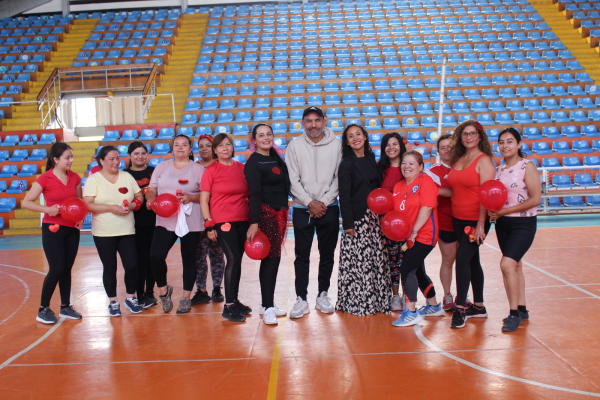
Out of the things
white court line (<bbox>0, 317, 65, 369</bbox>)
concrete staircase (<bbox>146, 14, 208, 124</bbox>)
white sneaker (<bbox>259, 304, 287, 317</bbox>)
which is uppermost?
concrete staircase (<bbox>146, 14, 208, 124</bbox>)

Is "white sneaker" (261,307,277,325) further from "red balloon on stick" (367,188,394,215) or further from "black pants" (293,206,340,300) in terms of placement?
"red balloon on stick" (367,188,394,215)

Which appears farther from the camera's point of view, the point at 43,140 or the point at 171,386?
the point at 43,140

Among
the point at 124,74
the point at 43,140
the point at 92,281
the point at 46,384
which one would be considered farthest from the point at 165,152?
the point at 46,384

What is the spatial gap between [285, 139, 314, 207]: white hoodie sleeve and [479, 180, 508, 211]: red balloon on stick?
1.31 metres

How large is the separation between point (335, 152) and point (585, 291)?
9.09 feet

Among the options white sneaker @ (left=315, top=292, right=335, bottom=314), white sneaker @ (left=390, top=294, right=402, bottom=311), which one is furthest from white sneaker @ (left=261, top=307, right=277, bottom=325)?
white sneaker @ (left=390, top=294, right=402, bottom=311)

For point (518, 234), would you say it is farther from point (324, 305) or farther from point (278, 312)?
point (278, 312)

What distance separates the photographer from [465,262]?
11.2ft

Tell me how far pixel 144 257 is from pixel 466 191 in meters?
2.87

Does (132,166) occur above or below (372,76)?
below

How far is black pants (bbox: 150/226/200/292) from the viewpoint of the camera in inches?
151

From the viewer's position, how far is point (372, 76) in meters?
13.6

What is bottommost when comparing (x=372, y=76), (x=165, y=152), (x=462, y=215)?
(x=462, y=215)

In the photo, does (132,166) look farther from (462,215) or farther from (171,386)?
(462,215)
